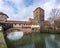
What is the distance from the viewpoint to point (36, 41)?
11.4 feet

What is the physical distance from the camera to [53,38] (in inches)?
138

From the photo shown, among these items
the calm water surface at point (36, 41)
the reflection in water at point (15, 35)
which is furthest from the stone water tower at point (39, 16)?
the reflection in water at point (15, 35)

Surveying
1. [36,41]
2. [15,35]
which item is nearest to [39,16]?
[36,41]

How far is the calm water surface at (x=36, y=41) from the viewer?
3391 millimetres

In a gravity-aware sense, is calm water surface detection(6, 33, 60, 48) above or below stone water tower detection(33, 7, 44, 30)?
below

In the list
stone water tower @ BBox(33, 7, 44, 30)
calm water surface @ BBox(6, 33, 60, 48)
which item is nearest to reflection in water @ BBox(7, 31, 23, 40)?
calm water surface @ BBox(6, 33, 60, 48)

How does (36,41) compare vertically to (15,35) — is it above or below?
below

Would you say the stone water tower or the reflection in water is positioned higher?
the stone water tower

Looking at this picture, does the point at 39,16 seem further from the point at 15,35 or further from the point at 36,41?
the point at 15,35

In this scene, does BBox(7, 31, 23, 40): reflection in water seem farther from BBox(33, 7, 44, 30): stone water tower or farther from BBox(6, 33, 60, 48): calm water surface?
BBox(33, 7, 44, 30): stone water tower

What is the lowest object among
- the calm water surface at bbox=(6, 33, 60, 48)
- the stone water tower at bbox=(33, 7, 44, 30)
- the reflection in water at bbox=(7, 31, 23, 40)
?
the calm water surface at bbox=(6, 33, 60, 48)

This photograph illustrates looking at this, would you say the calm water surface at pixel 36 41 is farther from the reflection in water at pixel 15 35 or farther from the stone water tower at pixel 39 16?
the stone water tower at pixel 39 16

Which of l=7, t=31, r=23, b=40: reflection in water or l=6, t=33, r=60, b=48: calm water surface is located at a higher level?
l=7, t=31, r=23, b=40: reflection in water

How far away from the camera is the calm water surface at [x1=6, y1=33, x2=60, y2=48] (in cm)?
339
